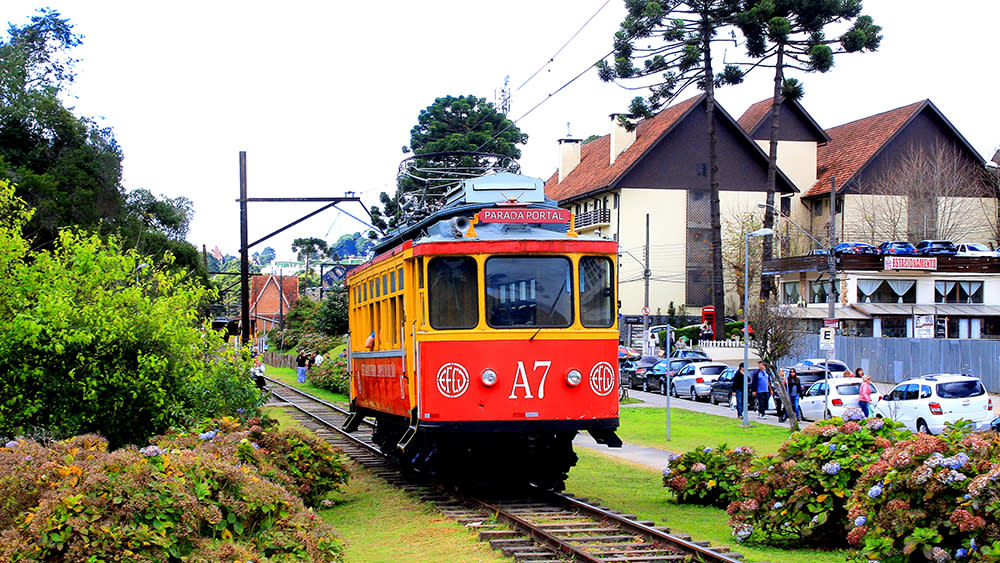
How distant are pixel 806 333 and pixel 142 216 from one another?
112ft

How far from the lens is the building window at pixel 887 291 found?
176 feet

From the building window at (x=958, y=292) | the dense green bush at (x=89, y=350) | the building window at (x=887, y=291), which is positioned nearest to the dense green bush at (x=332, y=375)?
the building window at (x=887, y=291)

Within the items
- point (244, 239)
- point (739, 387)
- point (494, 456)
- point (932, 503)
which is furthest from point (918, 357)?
point (932, 503)

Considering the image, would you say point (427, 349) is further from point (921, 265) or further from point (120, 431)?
point (921, 265)

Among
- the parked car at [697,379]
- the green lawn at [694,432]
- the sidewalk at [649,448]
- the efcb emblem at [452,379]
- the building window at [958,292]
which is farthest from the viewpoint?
the building window at [958,292]

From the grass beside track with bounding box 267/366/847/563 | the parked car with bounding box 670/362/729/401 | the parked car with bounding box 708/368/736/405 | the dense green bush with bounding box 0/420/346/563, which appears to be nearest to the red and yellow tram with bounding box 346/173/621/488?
the grass beside track with bounding box 267/366/847/563

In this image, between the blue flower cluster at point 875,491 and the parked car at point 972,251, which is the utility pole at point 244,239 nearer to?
the blue flower cluster at point 875,491

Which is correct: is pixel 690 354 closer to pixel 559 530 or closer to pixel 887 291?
pixel 887 291

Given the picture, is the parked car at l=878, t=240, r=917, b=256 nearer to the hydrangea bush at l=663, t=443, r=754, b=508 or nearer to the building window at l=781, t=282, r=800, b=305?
the building window at l=781, t=282, r=800, b=305

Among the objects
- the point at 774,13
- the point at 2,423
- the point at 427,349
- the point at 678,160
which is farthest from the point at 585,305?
the point at 678,160

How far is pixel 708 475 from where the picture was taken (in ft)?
47.0

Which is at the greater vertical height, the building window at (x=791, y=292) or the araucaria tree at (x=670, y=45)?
the araucaria tree at (x=670, y=45)

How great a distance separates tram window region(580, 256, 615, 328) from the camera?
44.1ft

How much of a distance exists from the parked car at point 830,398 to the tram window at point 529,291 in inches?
710
